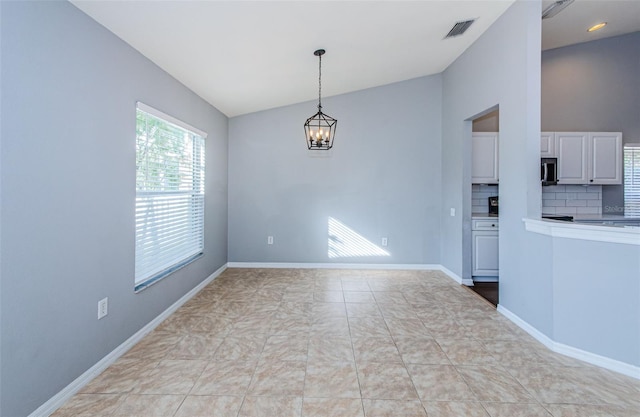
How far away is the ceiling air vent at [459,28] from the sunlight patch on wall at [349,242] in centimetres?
291

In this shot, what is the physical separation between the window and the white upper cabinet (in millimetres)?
4877

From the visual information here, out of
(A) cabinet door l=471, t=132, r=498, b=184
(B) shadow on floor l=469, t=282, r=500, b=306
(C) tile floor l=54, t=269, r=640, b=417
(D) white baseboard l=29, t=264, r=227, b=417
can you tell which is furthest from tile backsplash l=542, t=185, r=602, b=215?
(D) white baseboard l=29, t=264, r=227, b=417

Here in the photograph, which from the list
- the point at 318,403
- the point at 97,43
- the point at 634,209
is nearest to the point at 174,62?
the point at 97,43

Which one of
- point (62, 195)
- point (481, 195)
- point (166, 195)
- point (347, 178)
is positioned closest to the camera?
point (62, 195)

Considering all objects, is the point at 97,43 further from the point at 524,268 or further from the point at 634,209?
the point at 634,209

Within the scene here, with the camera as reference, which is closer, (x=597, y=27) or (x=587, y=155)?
(x=597, y=27)

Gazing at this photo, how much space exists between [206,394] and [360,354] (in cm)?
113

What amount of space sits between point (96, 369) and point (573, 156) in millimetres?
5986

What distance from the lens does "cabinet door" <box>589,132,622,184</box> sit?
4.23 meters

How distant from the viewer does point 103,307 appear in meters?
2.12

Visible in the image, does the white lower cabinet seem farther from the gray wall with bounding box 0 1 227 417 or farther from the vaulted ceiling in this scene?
the gray wall with bounding box 0 1 227 417

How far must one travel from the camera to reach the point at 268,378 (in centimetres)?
201

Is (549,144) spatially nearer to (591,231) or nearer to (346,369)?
(591,231)

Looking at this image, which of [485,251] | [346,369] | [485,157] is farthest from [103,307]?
[485,157]
